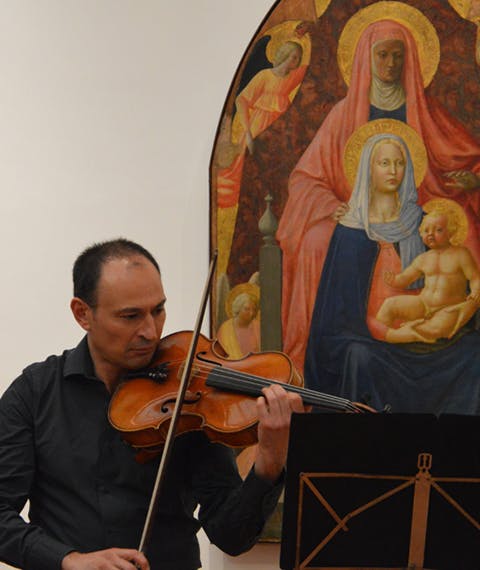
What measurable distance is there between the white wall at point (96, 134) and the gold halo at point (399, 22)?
0.36m

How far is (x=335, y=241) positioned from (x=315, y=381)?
1.51 feet

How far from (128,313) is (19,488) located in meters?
0.48

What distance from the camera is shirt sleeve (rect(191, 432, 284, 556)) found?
6.63 feet

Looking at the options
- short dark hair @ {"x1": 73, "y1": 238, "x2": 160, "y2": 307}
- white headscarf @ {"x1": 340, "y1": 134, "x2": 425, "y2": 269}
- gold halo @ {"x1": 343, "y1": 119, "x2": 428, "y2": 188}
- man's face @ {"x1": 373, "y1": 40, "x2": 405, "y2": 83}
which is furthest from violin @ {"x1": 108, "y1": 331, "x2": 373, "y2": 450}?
man's face @ {"x1": 373, "y1": 40, "x2": 405, "y2": 83}

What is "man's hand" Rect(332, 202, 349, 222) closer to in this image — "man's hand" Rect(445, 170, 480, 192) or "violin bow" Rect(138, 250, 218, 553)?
"man's hand" Rect(445, 170, 480, 192)

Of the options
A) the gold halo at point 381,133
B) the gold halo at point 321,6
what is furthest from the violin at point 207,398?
the gold halo at point 321,6

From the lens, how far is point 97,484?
2115 millimetres

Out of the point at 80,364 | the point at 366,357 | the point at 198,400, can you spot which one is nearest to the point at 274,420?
the point at 198,400

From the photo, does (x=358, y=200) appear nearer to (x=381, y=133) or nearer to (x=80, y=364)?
(x=381, y=133)

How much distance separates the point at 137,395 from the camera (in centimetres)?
210

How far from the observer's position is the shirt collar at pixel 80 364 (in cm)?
221

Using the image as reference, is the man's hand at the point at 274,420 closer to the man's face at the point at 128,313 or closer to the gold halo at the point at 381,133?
the man's face at the point at 128,313

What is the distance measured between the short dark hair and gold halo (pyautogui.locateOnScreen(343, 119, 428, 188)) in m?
1.00

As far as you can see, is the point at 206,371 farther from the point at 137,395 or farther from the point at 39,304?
the point at 39,304
